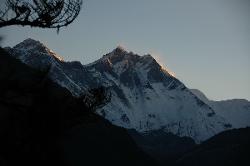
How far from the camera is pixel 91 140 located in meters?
193

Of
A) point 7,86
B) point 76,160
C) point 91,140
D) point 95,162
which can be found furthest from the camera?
point 91,140

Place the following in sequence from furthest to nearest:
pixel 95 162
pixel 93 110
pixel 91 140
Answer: pixel 91 140, pixel 95 162, pixel 93 110

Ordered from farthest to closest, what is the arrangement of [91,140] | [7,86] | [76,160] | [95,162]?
[91,140] → [95,162] → [76,160] → [7,86]

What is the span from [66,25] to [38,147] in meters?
2.71

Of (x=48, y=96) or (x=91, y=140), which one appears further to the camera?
(x=91, y=140)

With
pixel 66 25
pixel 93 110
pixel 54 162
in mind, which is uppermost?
pixel 66 25

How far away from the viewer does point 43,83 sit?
1193 centimetres

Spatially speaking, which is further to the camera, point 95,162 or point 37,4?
point 95,162

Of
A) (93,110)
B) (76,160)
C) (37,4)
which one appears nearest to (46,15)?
(37,4)

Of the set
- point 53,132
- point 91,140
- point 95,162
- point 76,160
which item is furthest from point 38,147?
point 91,140

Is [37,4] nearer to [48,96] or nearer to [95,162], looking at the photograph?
[48,96]

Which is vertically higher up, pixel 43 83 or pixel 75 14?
pixel 75 14

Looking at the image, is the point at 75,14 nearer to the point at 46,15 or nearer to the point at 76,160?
the point at 46,15

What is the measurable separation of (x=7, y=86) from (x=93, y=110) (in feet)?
7.44
